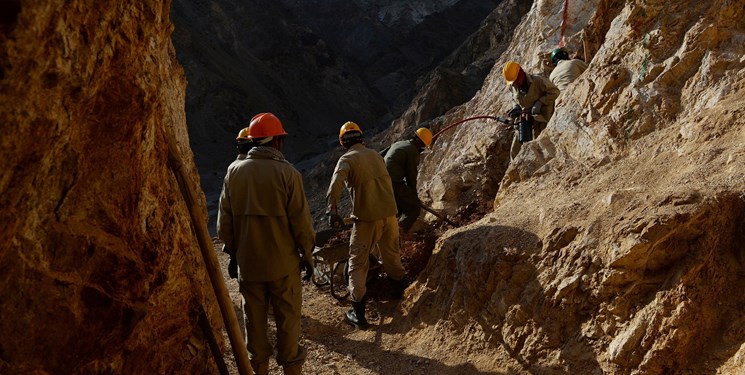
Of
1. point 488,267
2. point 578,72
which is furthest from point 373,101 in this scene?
point 488,267

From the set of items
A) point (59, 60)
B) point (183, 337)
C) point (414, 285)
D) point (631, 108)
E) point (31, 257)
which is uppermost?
point (59, 60)

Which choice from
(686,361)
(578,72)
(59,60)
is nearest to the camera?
(59,60)

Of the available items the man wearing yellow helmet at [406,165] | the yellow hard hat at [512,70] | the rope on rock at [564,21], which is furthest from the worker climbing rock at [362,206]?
the rope on rock at [564,21]

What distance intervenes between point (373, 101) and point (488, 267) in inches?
1603

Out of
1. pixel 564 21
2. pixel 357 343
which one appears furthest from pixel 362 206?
pixel 564 21

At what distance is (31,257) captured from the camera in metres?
2.44

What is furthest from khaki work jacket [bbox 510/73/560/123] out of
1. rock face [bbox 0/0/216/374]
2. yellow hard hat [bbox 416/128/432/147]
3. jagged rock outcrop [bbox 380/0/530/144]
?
jagged rock outcrop [bbox 380/0/530/144]

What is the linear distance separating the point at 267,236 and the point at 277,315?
1.93 ft

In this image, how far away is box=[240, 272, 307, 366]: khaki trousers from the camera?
4.14m

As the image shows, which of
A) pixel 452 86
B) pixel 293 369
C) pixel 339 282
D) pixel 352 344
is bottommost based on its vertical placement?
pixel 352 344

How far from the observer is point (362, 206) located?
549cm

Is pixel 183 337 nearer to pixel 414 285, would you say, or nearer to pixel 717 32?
pixel 414 285

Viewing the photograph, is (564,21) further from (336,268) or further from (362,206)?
(362,206)

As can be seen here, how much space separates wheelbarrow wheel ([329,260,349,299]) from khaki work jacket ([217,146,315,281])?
244cm
